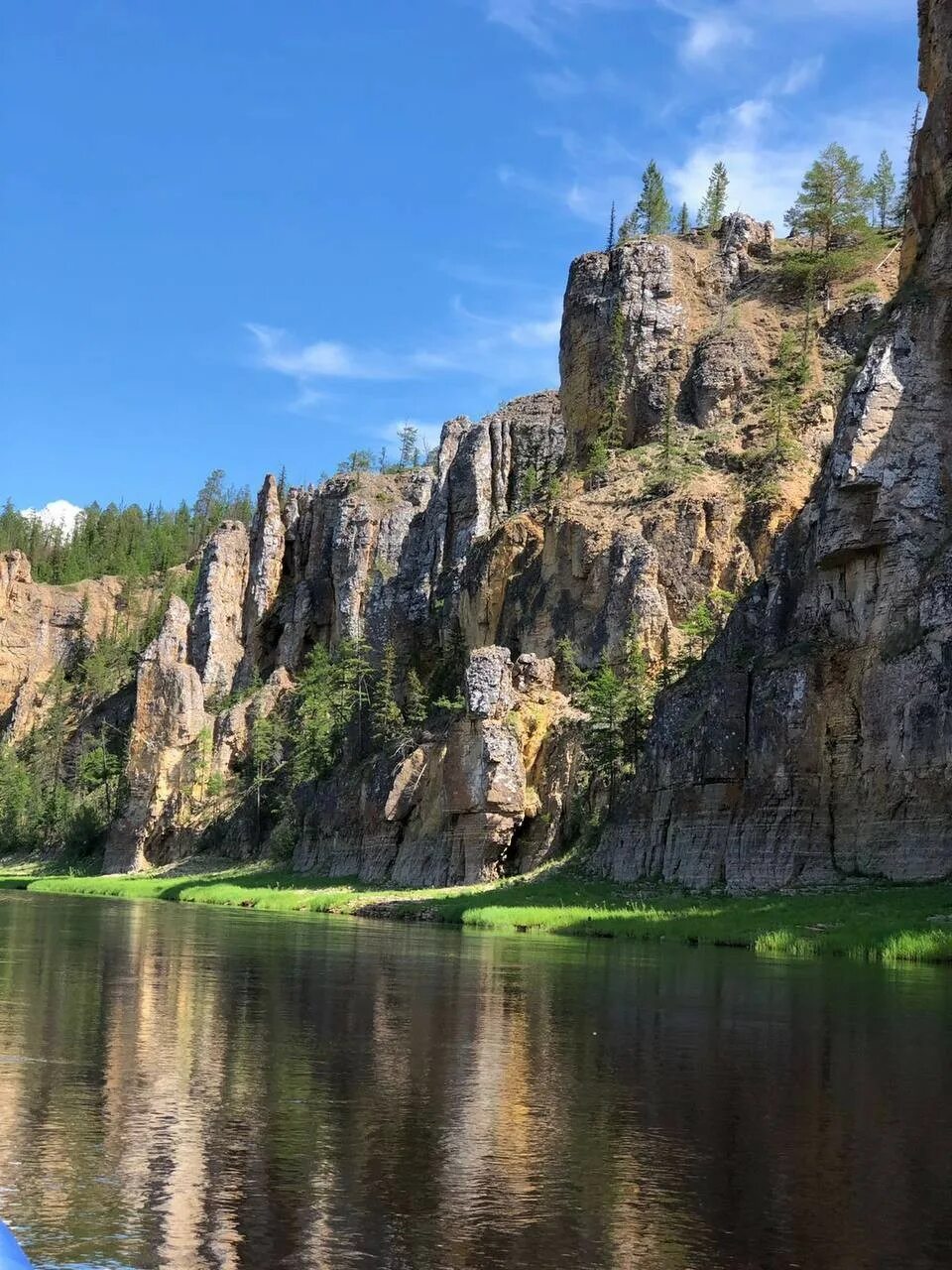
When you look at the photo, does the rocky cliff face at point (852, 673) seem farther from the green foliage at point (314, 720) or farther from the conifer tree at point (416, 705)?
the green foliage at point (314, 720)

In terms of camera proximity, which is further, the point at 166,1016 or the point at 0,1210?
the point at 166,1016

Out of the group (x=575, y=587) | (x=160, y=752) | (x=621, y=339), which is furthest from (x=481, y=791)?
(x=160, y=752)

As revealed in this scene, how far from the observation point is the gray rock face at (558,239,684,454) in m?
112

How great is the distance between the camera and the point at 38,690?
188 metres

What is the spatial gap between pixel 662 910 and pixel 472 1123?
41.3 meters

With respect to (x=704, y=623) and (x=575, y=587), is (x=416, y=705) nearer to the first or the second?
(x=575, y=587)

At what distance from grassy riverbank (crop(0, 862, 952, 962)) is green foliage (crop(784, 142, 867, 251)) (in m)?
67.1

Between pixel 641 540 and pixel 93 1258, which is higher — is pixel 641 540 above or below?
above

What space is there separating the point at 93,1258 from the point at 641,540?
279 feet

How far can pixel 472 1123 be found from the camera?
1599cm

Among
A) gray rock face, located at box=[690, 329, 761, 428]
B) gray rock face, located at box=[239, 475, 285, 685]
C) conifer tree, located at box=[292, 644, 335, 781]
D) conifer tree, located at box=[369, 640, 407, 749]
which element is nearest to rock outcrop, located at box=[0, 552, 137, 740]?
gray rock face, located at box=[239, 475, 285, 685]

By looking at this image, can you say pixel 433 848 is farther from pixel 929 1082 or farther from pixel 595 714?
pixel 929 1082

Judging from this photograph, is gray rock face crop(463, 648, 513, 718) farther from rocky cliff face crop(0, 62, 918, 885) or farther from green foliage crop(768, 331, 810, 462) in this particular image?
green foliage crop(768, 331, 810, 462)

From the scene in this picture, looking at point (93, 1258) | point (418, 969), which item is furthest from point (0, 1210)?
point (418, 969)
